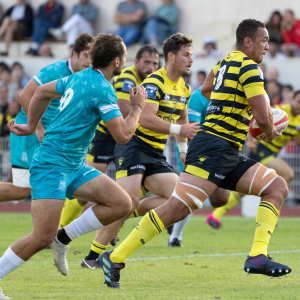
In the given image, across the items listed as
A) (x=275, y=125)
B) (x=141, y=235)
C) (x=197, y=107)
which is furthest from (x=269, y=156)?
(x=141, y=235)

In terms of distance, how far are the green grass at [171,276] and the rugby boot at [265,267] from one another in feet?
0.56

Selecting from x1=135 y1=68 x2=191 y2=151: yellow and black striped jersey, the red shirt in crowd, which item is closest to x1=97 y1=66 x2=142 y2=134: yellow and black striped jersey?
x1=135 y1=68 x2=191 y2=151: yellow and black striped jersey

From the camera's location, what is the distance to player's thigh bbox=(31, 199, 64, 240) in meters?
4.28

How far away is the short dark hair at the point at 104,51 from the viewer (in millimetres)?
4598

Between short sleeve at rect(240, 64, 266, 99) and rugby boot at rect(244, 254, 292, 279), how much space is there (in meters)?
1.36

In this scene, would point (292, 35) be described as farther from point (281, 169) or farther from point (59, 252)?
point (59, 252)

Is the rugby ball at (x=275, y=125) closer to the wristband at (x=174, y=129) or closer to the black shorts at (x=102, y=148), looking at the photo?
the wristband at (x=174, y=129)

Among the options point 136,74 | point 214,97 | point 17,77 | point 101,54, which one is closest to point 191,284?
point 214,97

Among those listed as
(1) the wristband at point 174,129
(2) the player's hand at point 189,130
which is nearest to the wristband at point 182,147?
(1) the wristband at point 174,129

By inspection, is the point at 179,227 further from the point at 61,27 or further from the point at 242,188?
the point at 61,27

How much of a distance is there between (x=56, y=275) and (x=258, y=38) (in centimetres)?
292

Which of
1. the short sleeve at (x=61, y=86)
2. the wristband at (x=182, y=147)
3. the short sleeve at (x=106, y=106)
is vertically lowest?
the wristband at (x=182, y=147)

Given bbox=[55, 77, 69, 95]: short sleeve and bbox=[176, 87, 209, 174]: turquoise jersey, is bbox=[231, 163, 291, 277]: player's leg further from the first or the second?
bbox=[176, 87, 209, 174]: turquoise jersey

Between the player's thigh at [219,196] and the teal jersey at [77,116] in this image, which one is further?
the player's thigh at [219,196]
